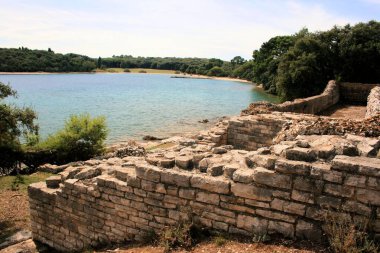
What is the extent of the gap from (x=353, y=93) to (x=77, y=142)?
20.0 m

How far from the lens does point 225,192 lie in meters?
5.52

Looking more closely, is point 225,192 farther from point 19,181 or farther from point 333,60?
point 333,60

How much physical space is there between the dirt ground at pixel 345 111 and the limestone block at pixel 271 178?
580 inches

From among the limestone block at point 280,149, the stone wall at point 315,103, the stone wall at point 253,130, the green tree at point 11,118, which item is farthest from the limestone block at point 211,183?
the green tree at point 11,118

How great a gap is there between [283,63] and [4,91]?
2814 centimetres

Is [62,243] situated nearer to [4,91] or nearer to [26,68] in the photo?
[4,91]

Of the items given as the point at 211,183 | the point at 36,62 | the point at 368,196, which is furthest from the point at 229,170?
the point at 36,62

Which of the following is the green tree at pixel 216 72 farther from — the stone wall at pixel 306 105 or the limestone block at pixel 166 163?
the limestone block at pixel 166 163

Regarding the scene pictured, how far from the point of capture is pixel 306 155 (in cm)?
509

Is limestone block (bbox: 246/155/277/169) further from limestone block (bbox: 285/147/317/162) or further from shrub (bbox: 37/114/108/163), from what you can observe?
shrub (bbox: 37/114/108/163)

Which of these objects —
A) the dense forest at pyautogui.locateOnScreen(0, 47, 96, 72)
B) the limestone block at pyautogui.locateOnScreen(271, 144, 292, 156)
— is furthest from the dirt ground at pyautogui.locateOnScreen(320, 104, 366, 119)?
the dense forest at pyautogui.locateOnScreen(0, 47, 96, 72)

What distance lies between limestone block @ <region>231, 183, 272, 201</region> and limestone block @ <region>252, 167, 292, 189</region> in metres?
0.14

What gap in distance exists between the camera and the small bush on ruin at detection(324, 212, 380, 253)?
4.43 metres

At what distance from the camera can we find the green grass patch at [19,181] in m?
15.4
